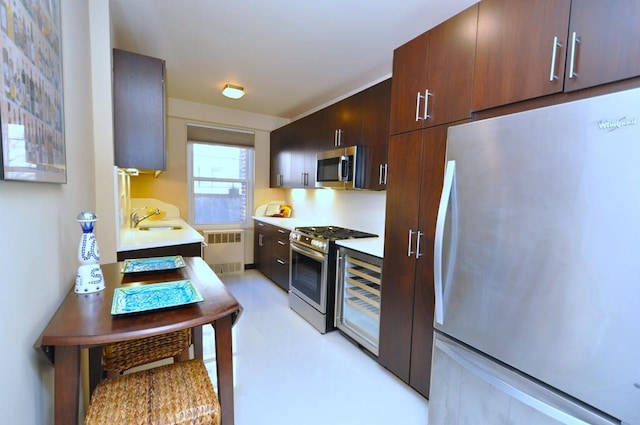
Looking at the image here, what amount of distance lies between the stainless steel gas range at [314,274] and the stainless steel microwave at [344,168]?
0.55 meters

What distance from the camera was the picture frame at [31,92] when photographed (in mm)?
714

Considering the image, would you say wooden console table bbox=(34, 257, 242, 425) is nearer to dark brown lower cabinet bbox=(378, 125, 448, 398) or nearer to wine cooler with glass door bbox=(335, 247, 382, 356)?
dark brown lower cabinet bbox=(378, 125, 448, 398)

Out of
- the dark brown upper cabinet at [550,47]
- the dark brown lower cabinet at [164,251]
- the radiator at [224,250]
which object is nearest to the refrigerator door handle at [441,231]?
the dark brown upper cabinet at [550,47]

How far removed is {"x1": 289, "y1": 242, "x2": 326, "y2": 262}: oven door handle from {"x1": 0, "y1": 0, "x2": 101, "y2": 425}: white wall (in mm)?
1874

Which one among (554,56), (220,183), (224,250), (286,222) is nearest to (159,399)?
(554,56)

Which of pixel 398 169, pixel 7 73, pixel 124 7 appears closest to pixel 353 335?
pixel 398 169

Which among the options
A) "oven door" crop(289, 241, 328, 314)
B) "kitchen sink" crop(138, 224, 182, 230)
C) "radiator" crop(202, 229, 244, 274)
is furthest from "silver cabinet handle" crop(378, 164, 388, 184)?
"radiator" crop(202, 229, 244, 274)

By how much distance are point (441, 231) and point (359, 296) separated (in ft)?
4.28

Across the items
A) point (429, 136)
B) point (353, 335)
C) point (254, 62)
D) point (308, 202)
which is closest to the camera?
point (429, 136)

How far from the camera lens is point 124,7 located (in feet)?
6.74

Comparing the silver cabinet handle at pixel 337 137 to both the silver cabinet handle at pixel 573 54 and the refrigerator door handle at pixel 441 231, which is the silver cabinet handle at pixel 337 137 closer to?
the refrigerator door handle at pixel 441 231

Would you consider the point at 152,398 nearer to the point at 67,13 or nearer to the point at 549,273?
the point at 549,273

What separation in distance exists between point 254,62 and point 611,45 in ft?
8.71

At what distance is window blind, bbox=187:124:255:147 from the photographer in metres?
4.32
